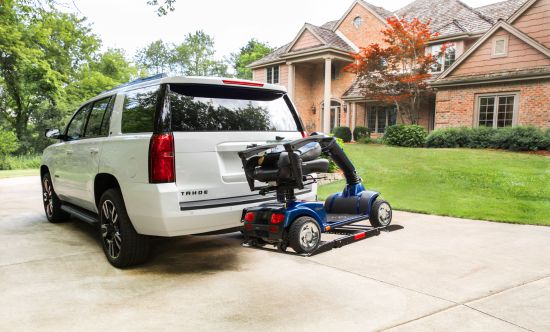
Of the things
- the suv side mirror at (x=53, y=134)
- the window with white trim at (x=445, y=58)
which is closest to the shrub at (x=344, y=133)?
the window with white trim at (x=445, y=58)

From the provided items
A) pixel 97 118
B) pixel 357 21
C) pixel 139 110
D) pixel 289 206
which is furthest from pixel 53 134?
pixel 357 21

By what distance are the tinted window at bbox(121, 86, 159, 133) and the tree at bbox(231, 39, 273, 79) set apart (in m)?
40.9

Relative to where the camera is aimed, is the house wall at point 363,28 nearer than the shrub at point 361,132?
No

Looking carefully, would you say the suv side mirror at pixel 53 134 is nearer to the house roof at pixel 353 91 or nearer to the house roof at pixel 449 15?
the house roof at pixel 353 91

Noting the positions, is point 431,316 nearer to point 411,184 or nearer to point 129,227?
point 129,227

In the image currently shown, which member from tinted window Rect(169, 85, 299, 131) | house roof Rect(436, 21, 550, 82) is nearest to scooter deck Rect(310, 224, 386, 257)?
tinted window Rect(169, 85, 299, 131)

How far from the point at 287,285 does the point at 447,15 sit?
23799mm

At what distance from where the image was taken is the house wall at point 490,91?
16375 mm

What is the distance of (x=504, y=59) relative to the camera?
17.4 meters

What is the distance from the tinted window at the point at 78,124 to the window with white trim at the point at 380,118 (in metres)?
19.6

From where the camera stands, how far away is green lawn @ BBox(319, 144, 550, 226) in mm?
7398

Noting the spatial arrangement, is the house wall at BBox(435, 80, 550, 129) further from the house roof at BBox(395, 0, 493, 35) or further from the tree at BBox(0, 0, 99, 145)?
the tree at BBox(0, 0, 99, 145)

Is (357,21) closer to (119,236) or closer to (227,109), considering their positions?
(227,109)

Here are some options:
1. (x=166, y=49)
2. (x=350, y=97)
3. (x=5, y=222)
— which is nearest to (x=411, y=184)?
(x=5, y=222)
